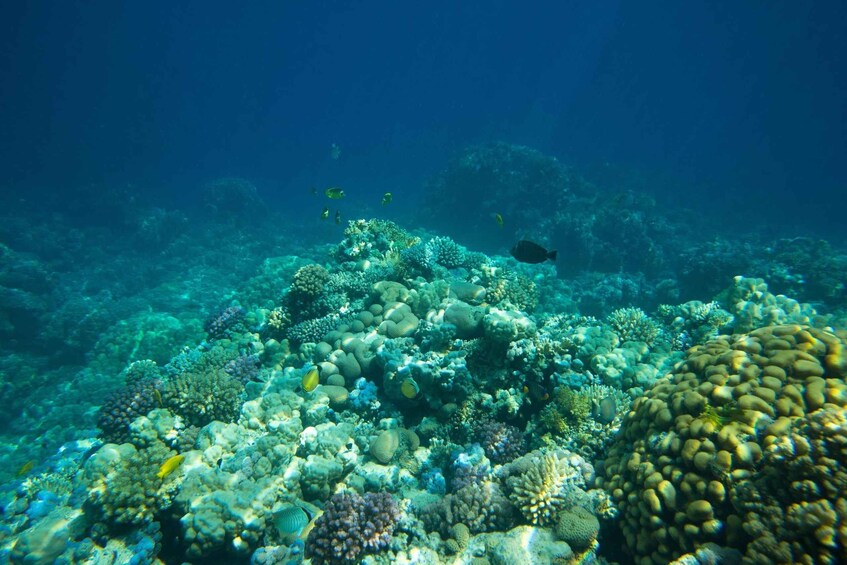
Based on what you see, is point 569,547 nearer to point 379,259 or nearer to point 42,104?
point 379,259

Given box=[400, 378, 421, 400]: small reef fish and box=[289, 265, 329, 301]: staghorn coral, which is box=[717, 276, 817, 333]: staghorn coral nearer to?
box=[400, 378, 421, 400]: small reef fish

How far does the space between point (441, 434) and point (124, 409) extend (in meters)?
6.14

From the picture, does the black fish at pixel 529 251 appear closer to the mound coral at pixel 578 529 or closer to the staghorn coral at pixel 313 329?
the mound coral at pixel 578 529

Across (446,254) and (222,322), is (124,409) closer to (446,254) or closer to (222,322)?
(222,322)

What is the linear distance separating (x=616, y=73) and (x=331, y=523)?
94.9 m

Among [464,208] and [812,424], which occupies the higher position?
[464,208]

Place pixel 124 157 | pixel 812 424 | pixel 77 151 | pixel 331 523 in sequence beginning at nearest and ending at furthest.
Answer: pixel 812 424 < pixel 331 523 < pixel 77 151 < pixel 124 157

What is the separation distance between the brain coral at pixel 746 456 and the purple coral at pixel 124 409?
8.04 metres

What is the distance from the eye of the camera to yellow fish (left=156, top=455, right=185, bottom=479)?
509 cm

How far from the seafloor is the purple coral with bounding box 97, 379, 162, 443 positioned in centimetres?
4

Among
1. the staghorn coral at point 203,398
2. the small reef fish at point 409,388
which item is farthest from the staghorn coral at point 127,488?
the small reef fish at point 409,388

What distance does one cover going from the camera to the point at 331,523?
14.7ft

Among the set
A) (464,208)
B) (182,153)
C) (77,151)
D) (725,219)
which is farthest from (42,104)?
(725,219)

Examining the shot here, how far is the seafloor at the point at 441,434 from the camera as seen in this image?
3398mm
